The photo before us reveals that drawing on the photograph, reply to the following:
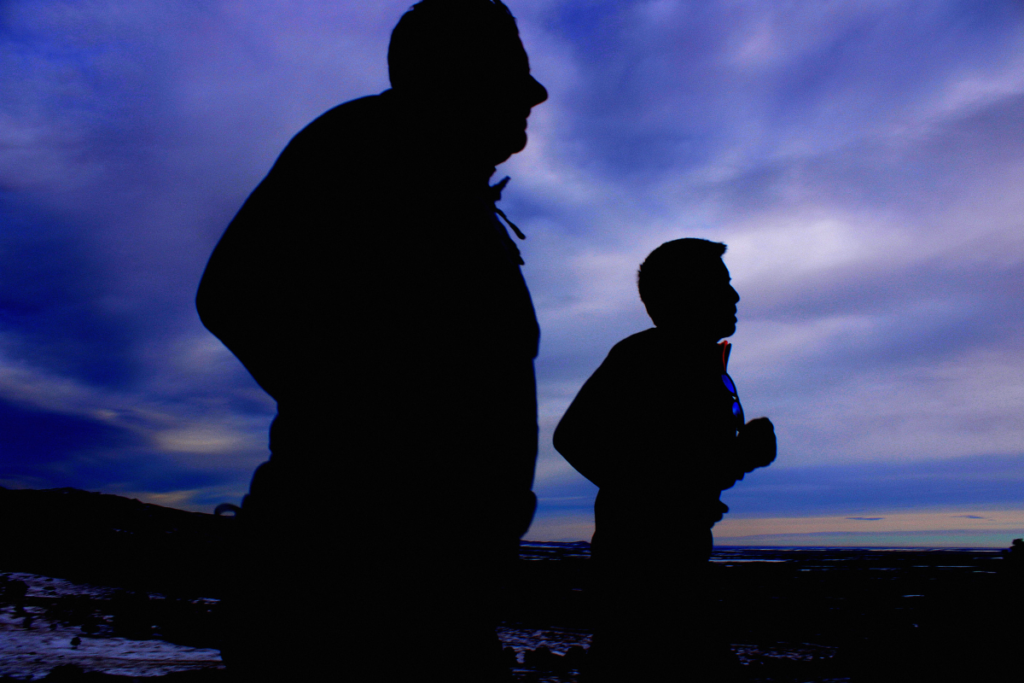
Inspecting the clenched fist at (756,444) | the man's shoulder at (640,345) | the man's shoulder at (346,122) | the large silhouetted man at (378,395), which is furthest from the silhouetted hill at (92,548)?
the man's shoulder at (346,122)

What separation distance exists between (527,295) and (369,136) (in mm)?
443

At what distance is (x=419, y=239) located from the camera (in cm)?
106

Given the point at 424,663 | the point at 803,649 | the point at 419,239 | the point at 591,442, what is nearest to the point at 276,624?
the point at 424,663

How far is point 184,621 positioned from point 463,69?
4.73m

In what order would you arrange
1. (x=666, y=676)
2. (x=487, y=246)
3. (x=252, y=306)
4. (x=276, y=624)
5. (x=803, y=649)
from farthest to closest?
(x=803, y=649), (x=666, y=676), (x=487, y=246), (x=252, y=306), (x=276, y=624)

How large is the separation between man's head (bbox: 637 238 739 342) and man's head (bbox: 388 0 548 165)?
157 cm

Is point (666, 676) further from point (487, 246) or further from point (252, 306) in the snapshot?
point (252, 306)

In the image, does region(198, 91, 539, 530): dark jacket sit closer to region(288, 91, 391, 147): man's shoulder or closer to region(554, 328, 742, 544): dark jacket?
region(288, 91, 391, 147): man's shoulder

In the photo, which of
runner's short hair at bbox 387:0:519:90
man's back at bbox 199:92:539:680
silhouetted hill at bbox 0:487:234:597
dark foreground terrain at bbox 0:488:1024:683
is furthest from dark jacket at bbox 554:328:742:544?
silhouetted hill at bbox 0:487:234:597

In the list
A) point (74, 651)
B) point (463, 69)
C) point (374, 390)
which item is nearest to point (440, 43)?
point (463, 69)

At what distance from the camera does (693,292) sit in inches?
104

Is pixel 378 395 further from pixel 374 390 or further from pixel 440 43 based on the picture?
pixel 440 43

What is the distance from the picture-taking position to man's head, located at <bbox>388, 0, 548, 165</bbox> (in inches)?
46.8

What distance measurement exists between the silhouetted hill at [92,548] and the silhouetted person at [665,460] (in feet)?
15.2
